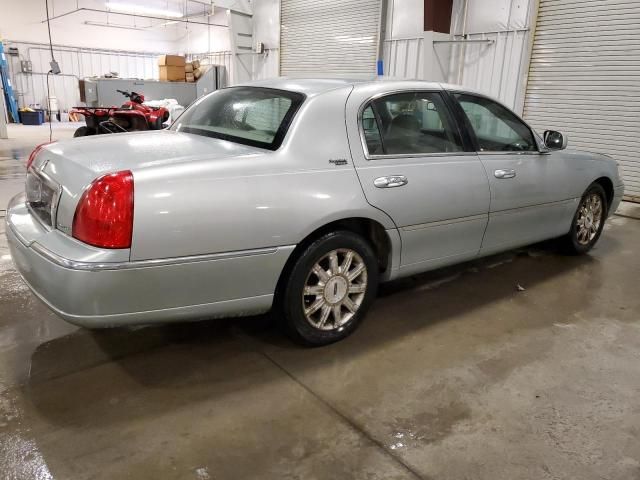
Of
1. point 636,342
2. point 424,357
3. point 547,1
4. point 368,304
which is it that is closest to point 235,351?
point 368,304

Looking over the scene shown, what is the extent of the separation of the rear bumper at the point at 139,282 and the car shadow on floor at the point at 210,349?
1.19 ft

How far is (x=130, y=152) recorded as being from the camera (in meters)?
2.44

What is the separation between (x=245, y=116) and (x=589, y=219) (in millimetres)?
3316

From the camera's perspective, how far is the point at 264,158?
2.40m

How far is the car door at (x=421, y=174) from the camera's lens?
2.75 meters

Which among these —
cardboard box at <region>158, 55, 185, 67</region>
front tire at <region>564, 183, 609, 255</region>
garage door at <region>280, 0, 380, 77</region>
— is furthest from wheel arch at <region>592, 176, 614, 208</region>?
cardboard box at <region>158, 55, 185, 67</region>

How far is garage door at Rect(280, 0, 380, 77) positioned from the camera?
10383 mm

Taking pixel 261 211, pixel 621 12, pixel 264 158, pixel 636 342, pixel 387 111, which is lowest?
pixel 636 342

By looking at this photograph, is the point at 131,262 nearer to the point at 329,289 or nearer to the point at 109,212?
the point at 109,212

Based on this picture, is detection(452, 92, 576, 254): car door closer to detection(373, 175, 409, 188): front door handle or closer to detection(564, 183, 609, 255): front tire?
detection(564, 183, 609, 255): front tire

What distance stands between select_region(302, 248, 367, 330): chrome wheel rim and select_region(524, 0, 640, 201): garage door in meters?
6.39

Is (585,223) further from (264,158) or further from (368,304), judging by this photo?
(264,158)

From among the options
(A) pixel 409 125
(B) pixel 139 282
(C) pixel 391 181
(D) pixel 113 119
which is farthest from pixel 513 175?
(D) pixel 113 119

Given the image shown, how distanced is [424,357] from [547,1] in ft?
24.0
